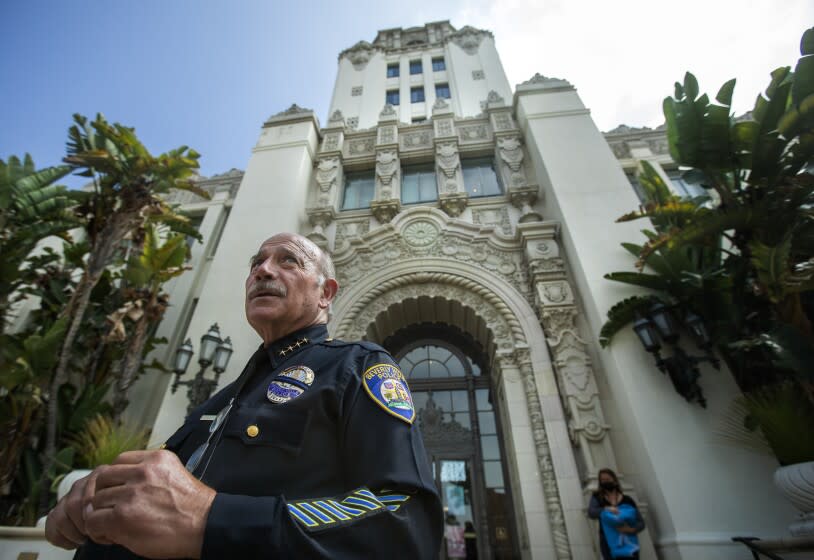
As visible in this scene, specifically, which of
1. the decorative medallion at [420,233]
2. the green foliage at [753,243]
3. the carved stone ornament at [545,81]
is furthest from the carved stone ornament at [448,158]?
the green foliage at [753,243]

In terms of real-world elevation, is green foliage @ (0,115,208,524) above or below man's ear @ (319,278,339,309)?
above

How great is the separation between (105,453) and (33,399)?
1812 millimetres

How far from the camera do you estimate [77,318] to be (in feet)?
18.0

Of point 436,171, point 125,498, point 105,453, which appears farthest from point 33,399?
point 436,171

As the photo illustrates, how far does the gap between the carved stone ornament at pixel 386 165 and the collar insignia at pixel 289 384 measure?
7.70 meters

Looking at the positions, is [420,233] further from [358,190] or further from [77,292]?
[77,292]

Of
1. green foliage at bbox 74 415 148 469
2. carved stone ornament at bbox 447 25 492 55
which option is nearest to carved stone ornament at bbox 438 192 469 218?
green foliage at bbox 74 415 148 469

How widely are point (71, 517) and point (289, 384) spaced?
563 mm

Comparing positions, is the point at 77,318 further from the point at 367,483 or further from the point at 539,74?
the point at 539,74

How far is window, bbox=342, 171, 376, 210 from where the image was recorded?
8.81m

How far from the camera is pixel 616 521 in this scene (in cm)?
367

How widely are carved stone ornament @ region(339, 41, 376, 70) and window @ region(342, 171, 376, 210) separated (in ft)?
26.5

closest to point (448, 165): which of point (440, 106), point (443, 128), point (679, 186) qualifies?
point (443, 128)

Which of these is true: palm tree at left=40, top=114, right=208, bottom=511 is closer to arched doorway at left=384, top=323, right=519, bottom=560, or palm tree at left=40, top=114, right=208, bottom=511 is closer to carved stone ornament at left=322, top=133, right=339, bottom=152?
carved stone ornament at left=322, top=133, right=339, bottom=152
